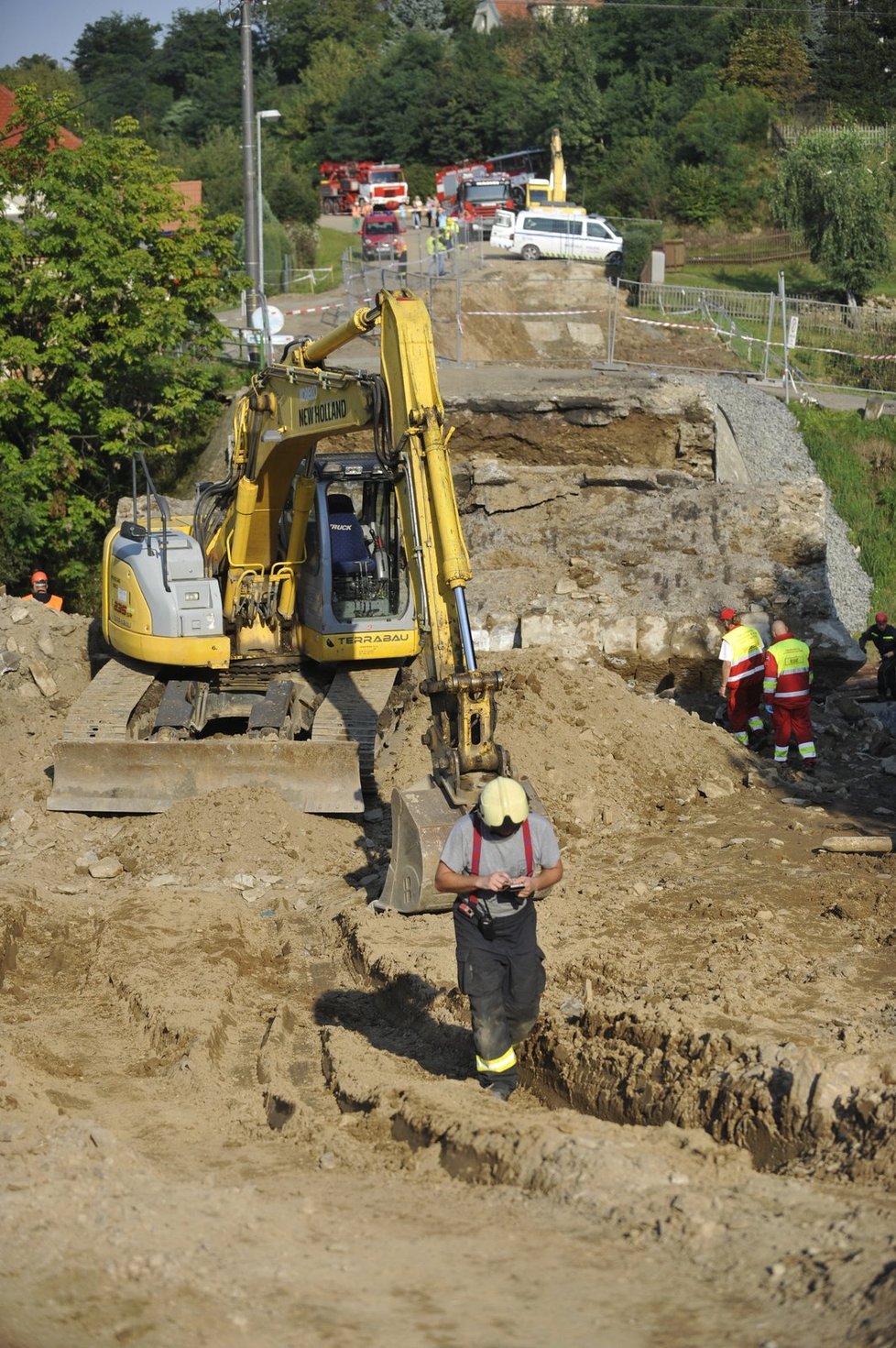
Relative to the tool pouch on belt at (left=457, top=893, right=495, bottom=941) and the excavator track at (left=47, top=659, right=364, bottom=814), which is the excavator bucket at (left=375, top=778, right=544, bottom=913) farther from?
the excavator track at (left=47, top=659, right=364, bottom=814)

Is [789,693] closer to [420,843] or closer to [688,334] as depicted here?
[420,843]

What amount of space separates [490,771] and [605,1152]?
311cm

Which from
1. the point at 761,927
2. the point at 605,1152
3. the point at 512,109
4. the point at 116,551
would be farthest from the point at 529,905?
the point at 512,109

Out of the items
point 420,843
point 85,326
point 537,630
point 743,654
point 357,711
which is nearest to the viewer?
point 420,843

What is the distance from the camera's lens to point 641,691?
55.4 feet

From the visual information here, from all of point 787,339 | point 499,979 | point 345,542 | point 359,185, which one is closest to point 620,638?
point 345,542

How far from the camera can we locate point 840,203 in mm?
37188

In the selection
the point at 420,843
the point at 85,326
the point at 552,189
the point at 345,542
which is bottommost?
the point at 420,843

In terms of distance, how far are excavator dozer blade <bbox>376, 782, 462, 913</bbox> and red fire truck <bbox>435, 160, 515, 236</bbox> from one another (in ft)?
125

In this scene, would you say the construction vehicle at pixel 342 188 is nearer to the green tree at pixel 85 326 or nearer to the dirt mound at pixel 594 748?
the green tree at pixel 85 326

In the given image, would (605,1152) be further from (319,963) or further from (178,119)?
(178,119)

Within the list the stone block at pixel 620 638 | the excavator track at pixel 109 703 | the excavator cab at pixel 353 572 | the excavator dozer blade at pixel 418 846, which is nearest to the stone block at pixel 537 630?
the stone block at pixel 620 638

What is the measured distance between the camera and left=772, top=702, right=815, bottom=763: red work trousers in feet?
43.6

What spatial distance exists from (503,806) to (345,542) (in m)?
6.98
